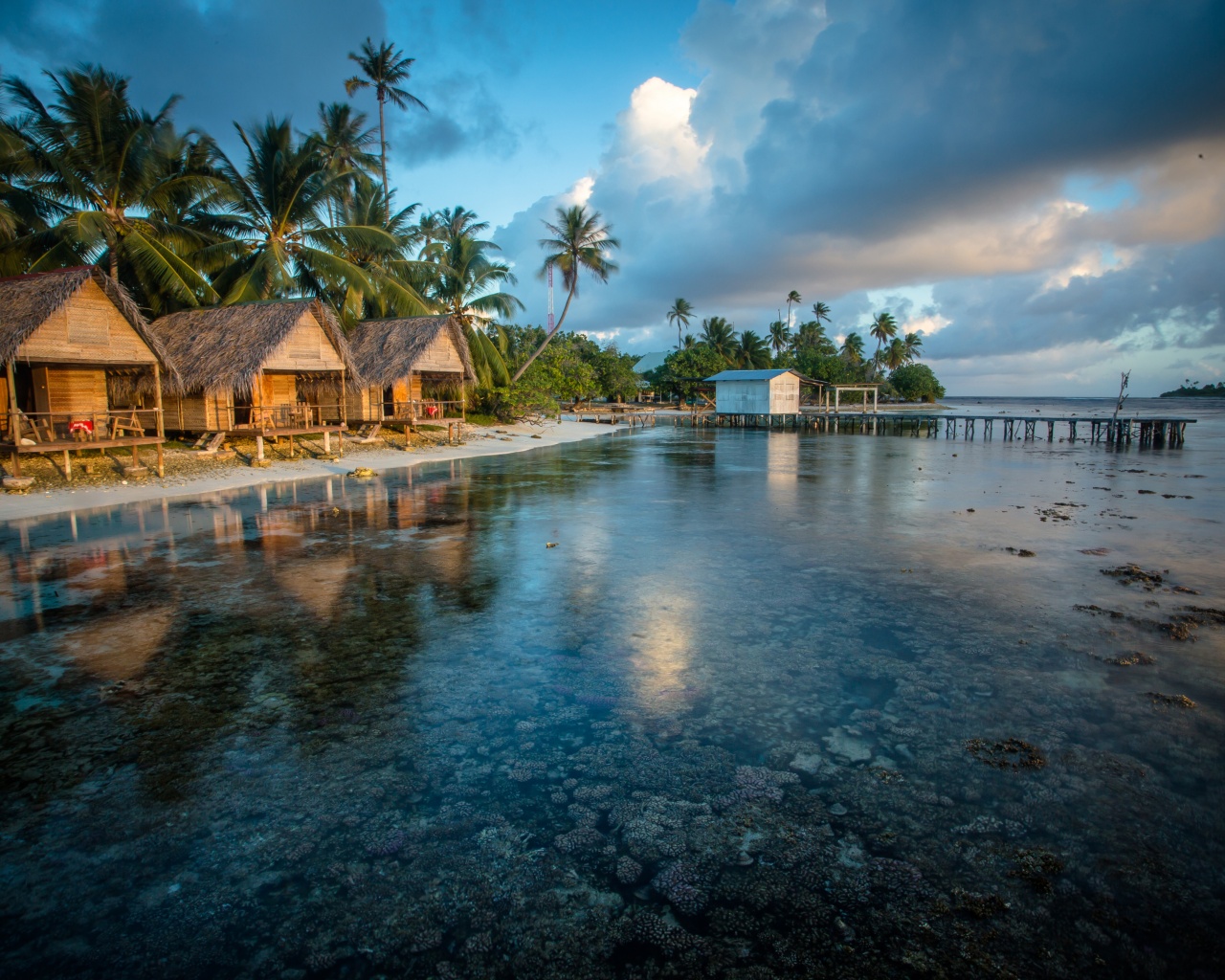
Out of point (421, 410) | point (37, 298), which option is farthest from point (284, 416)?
point (37, 298)

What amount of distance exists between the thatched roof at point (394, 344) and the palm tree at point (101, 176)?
6049 mm

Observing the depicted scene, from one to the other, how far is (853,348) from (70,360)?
287 ft

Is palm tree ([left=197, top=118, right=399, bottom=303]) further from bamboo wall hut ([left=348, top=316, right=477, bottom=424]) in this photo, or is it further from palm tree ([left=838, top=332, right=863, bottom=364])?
palm tree ([left=838, top=332, right=863, bottom=364])

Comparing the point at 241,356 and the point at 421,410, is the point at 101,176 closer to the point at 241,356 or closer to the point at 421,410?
the point at 241,356

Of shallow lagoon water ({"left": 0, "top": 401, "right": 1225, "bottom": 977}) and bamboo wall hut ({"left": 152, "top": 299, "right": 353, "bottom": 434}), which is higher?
bamboo wall hut ({"left": 152, "top": 299, "right": 353, "bottom": 434})

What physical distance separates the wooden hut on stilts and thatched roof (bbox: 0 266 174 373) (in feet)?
8.82

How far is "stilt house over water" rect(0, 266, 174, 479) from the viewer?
51.2ft

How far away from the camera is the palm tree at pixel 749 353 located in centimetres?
7325

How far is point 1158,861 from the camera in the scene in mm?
3586

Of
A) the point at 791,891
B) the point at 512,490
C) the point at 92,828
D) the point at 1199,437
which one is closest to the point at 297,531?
the point at 512,490

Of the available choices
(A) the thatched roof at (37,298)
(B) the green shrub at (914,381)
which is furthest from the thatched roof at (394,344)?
(B) the green shrub at (914,381)


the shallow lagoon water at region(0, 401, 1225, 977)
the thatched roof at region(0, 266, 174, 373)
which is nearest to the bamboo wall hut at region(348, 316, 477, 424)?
the thatched roof at region(0, 266, 174, 373)

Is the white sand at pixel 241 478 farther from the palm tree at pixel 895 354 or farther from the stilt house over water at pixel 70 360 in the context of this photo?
the palm tree at pixel 895 354

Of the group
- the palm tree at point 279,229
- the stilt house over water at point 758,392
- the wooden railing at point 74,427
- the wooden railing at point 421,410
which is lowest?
the wooden railing at point 74,427
